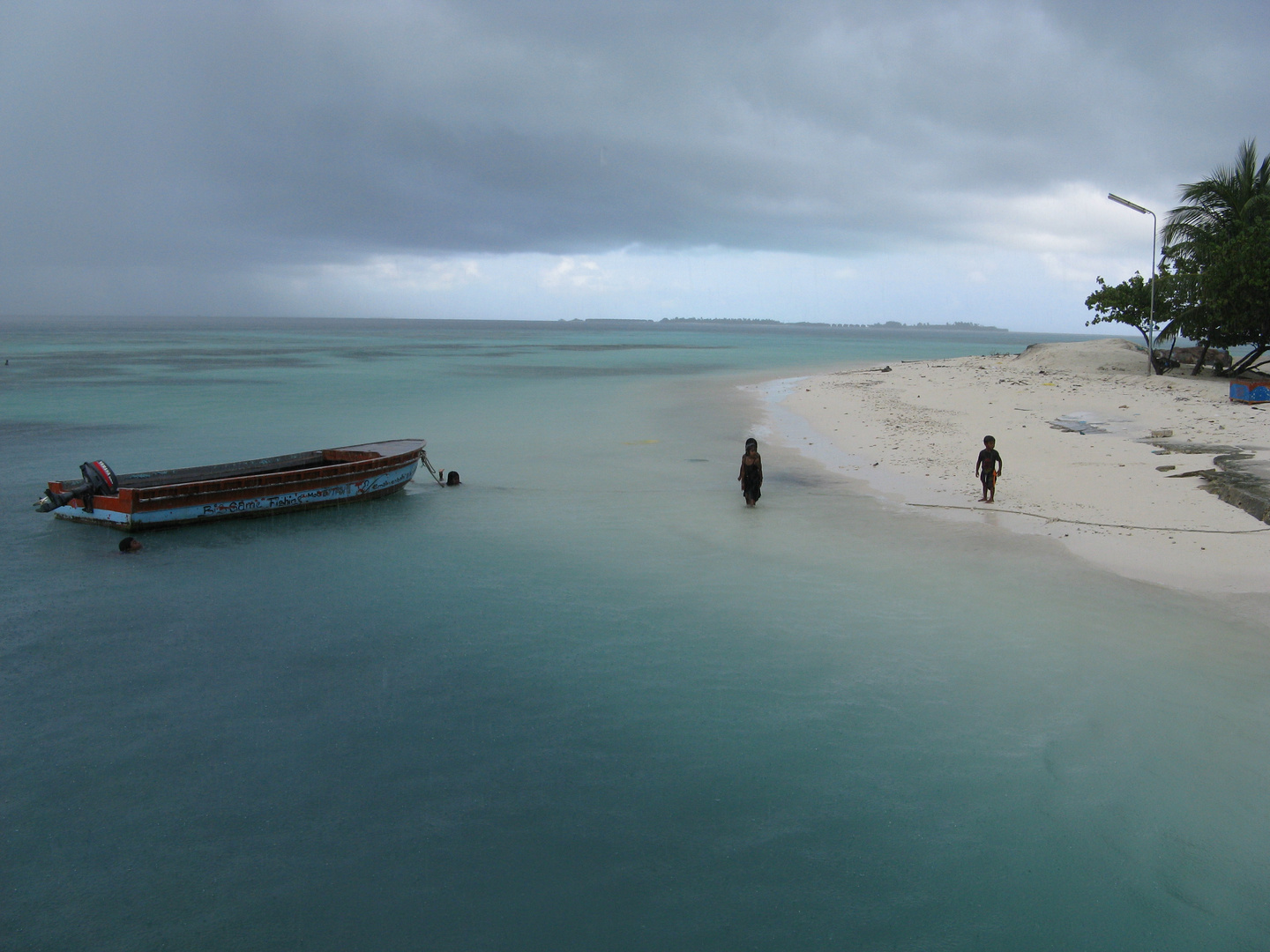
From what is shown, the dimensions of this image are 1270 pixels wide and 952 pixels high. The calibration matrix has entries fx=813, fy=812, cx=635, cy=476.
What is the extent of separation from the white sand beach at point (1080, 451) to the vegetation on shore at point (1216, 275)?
1912 mm

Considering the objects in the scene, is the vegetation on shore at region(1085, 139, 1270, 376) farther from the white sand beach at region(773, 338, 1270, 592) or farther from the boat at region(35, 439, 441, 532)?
the boat at region(35, 439, 441, 532)

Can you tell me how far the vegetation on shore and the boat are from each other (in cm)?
2463

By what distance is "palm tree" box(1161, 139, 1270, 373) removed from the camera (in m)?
27.4

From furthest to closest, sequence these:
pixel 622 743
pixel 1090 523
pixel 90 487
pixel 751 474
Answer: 1. pixel 751 474
2. pixel 90 487
3. pixel 1090 523
4. pixel 622 743

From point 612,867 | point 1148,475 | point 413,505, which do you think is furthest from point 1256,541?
point 413,505

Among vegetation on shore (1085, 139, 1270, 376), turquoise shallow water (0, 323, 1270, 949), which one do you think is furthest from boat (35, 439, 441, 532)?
vegetation on shore (1085, 139, 1270, 376)

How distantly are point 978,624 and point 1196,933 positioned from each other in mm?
4819

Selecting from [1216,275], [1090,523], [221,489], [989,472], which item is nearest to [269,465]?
[221,489]

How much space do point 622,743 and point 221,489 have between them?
35.8ft

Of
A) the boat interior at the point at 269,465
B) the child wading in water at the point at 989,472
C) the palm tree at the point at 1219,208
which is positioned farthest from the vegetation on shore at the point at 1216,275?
the boat interior at the point at 269,465

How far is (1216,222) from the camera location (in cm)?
2927

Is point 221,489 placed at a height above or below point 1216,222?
below

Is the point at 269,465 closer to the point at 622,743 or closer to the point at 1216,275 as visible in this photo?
the point at 622,743

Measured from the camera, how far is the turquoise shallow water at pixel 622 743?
533 centimetres
